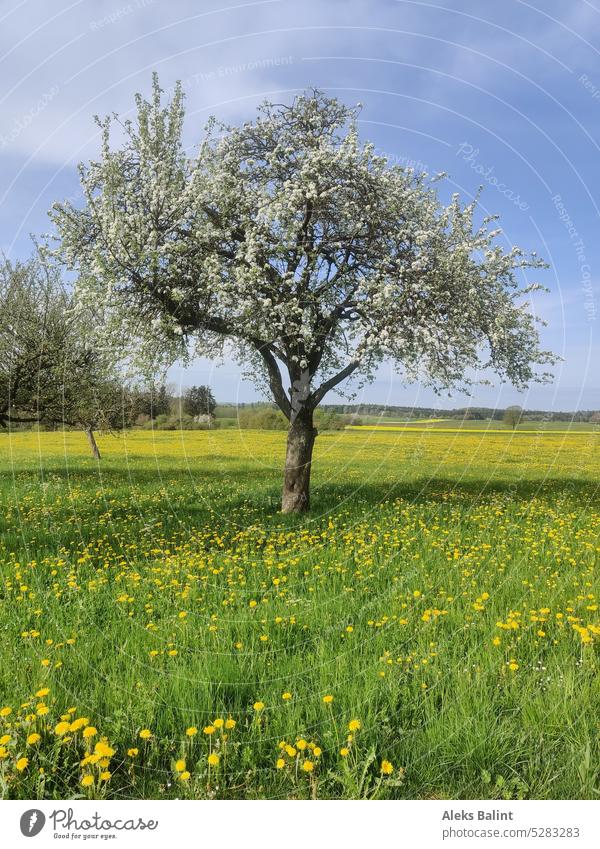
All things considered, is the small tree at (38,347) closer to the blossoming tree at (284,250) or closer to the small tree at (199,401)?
the small tree at (199,401)

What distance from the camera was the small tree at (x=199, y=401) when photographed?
19478 mm

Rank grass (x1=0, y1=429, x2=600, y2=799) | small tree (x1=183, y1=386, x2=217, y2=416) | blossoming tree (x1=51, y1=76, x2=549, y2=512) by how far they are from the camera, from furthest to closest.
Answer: small tree (x1=183, y1=386, x2=217, y2=416) < blossoming tree (x1=51, y1=76, x2=549, y2=512) < grass (x1=0, y1=429, x2=600, y2=799)

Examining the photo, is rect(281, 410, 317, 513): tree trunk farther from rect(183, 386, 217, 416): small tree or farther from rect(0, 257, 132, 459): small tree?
rect(0, 257, 132, 459): small tree

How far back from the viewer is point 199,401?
2067 cm

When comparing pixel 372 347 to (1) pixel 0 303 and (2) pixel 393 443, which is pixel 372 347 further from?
(2) pixel 393 443

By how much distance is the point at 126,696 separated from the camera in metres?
5.35

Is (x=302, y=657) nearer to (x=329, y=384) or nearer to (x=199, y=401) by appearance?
(x=329, y=384)

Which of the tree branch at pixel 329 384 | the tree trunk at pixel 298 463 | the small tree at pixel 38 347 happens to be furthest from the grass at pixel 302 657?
the small tree at pixel 38 347

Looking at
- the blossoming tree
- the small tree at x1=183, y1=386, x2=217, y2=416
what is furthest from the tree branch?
the small tree at x1=183, y1=386, x2=217, y2=416

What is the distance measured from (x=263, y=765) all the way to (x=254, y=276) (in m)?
9.74

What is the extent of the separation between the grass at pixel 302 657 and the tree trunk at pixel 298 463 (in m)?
1.36

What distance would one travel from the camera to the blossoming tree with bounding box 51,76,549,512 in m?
12.5

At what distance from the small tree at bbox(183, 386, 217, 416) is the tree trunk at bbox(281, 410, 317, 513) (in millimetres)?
3911
